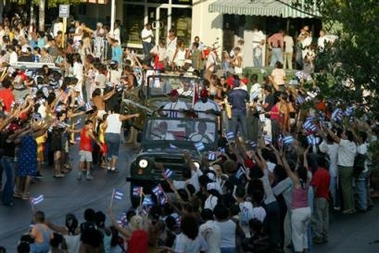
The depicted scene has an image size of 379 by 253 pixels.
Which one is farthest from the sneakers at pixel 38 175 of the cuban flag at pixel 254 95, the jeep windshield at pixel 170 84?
the cuban flag at pixel 254 95

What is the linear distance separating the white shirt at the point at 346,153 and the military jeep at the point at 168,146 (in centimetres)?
243

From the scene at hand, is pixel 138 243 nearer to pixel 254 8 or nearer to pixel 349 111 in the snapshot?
pixel 349 111

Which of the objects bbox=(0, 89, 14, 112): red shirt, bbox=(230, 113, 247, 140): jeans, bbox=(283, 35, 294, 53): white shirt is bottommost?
bbox=(230, 113, 247, 140): jeans

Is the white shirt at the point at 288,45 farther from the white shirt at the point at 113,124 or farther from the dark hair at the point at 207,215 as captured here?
the dark hair at the point at 207,215

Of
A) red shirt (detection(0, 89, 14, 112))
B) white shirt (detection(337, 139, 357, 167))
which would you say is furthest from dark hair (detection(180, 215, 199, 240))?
red shirt (detection(0, 89, 14, 112))

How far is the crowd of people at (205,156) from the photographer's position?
15.8 meters

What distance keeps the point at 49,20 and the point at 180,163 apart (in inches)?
1118

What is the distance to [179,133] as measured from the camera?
2417 cm

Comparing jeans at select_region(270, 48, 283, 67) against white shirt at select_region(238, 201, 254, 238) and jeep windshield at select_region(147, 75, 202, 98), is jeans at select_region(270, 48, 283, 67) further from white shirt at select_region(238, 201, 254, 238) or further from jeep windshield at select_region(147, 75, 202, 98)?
white shirt at select_region(238, 201, 254, 238)

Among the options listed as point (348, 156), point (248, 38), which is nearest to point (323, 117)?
point (348, 156)

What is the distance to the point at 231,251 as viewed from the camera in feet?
53.2

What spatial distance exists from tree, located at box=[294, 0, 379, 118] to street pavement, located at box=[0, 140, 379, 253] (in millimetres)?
3664

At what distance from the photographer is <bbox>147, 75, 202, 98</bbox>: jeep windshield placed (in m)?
30.8

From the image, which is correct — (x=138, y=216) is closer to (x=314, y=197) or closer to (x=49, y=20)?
(x=314, y=197)
